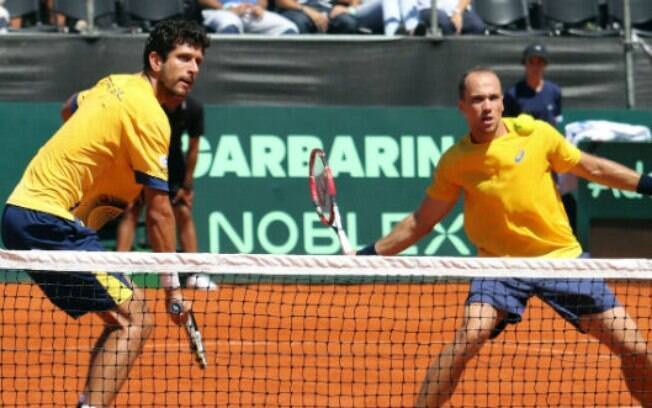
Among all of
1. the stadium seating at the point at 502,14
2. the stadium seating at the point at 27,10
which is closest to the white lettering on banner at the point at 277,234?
the stadium seating at the point at 27,10

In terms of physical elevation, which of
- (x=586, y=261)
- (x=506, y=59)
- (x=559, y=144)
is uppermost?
(x=506, y=59)

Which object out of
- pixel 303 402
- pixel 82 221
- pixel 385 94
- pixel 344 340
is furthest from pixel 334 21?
pixel 82 221

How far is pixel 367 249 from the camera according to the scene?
288 inches

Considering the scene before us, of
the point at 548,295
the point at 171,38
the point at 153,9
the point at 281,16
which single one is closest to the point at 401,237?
the point at 548,295

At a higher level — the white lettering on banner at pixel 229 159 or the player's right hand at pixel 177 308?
the white lettering on banner at pixel 229 159

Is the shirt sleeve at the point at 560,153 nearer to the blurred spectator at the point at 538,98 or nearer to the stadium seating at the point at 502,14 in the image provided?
the blurred spectator at the point at 538,98

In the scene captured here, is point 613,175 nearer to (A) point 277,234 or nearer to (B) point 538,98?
(A) point 277,234

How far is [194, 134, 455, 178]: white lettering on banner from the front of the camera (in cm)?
1271

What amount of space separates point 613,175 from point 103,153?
2409 mm

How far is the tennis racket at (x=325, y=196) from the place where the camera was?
8268mm

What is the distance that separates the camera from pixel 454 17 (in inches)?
542

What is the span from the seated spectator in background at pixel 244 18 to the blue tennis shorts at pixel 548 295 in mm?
6926

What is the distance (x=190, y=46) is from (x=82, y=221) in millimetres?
968

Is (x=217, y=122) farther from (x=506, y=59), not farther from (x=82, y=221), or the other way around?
(x=82, y=221)
